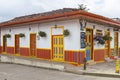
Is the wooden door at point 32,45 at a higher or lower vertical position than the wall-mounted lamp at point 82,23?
lower

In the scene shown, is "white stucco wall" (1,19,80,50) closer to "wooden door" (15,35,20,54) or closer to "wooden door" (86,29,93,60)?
"wooden door" (15,35,20,54)

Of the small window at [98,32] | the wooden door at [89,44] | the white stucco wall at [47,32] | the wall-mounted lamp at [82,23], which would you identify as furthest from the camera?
the small window at [98,32]

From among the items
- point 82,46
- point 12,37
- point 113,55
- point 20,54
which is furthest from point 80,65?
point 12,37

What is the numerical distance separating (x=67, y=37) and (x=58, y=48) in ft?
4.33

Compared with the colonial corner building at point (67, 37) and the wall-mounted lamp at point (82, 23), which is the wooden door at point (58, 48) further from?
the wall-mounted lamp at point (82, 23)

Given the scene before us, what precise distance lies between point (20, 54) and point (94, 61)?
7676 mm

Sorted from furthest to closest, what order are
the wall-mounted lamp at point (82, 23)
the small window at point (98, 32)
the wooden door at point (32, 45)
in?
the wooden door at point (32, 45) → the small window at point (98, 32) → the wall-mounted lamp at point (82, 23)

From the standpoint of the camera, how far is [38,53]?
1736 cm

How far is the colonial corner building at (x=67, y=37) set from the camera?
13883 mm

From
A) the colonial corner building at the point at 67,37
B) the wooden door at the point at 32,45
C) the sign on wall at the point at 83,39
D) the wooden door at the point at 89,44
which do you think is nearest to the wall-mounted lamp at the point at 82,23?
the colonial corner building at the point at 67,37

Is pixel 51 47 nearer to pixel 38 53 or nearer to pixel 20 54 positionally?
pixel 38 53

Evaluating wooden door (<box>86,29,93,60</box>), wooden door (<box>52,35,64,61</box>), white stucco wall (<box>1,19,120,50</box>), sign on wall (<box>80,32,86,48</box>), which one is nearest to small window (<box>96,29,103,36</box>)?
white stucco wall (<box>1,19,120,50</box>)

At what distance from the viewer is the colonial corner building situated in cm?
1388

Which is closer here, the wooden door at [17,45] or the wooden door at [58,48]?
the wooden door at [58,48]
